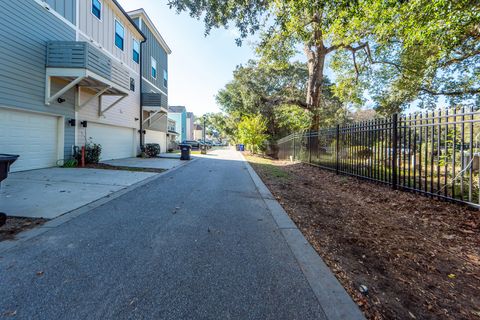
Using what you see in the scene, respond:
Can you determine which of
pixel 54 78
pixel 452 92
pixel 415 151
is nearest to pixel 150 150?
pixel 54 78

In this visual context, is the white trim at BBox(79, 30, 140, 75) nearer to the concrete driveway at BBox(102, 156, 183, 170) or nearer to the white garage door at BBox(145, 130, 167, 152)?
the white garage door at BBox(145, 130, 167, 152)

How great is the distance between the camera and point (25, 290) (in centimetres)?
190

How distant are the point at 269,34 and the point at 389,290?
6.82 metres

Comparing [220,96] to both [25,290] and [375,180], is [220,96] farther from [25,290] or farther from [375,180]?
[25,290]

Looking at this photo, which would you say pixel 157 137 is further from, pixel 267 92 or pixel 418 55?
pixel 418 55

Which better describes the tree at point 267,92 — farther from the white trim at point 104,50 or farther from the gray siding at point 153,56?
the white trim at point 104,50

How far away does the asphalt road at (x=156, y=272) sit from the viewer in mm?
1729

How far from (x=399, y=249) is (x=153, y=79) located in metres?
19.1

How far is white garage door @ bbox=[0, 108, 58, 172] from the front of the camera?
6957mm

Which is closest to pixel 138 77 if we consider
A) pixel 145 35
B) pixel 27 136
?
pixel 145 35

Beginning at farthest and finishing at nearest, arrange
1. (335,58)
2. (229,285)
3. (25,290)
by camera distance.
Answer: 1. (335,58)
2. (229,285)
3. (25,290)

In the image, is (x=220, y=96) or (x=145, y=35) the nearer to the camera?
(x=145, y=35)

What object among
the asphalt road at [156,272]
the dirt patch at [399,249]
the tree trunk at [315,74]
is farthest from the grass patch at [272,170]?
the asphalt road at [156,272]

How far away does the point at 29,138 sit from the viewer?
25.2ft
